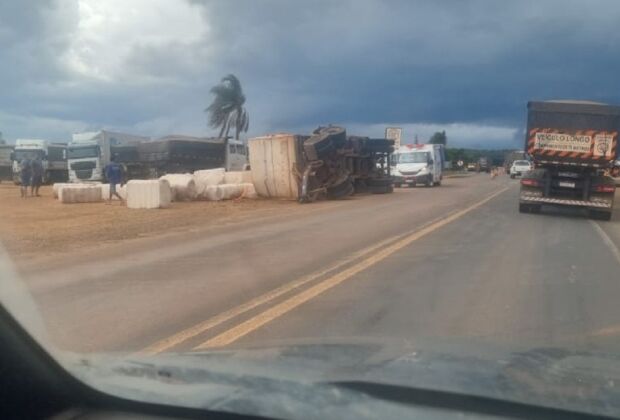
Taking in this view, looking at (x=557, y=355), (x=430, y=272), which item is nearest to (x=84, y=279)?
(x=430, y=272)

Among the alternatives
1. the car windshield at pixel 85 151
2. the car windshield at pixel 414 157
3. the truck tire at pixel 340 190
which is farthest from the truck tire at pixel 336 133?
the car windshield at pixel 85 151

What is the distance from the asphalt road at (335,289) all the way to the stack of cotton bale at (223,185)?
12.1 m

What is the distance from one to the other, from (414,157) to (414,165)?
2.00ft

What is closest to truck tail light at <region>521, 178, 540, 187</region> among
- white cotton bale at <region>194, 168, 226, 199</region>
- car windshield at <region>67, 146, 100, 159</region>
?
white cotton bale at <region>194, 168, 226, 199</region>

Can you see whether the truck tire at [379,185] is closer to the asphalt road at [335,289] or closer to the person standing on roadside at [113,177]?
the person standing on roadside at [113,177]

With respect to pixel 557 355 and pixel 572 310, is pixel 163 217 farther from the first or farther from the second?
pixel 557 355

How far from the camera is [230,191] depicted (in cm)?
3048

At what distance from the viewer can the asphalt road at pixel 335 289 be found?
291 inches

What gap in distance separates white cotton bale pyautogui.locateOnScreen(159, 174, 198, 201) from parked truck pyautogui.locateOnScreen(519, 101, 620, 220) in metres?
12.1

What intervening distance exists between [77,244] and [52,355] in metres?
13.3

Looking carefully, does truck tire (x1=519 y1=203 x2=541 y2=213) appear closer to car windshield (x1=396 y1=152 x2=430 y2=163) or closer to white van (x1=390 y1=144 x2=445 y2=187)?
white van (x1=390 y1=144 x2=445 y2=187)

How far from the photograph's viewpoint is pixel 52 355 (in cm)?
306

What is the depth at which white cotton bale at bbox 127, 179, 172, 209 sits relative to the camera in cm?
2591

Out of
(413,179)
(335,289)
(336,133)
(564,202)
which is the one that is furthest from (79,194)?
(335,289)
